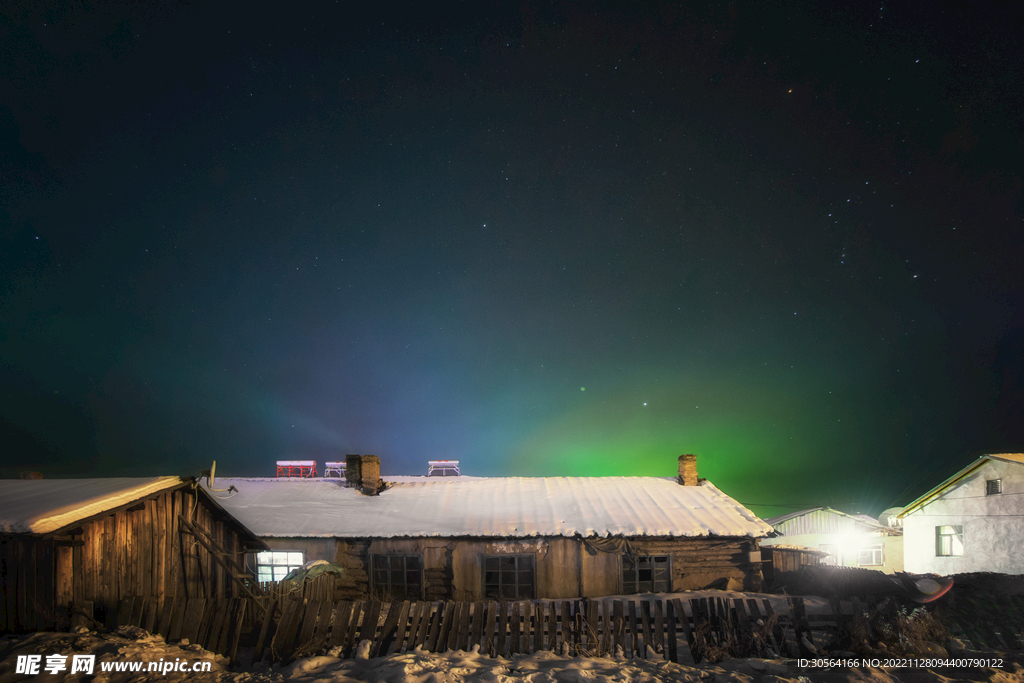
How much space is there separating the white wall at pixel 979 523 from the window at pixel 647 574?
16577 mm

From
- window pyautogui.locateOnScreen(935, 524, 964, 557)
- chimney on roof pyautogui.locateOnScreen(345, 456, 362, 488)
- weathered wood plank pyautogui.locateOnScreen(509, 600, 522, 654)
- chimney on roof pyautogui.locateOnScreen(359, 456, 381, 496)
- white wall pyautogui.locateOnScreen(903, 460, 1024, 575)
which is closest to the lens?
weathered wood plank pyautogui.locateOnScreen(509, 600, 522, 654)

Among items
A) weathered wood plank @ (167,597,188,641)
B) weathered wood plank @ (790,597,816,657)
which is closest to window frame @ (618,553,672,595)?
weathered wood plank @ (790,597,816,657)

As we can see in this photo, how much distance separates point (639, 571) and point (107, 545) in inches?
600

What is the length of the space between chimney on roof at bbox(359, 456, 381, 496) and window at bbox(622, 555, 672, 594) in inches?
403

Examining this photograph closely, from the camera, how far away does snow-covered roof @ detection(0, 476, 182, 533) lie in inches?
373

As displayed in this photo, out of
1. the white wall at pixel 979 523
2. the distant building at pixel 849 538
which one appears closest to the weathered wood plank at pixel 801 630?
the white wall at pixel 979 523

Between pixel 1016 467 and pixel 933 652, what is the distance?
20024 mm

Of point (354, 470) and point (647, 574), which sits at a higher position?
point (354, 470)

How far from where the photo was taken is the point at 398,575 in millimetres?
18391

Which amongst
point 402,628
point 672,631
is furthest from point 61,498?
point 672,631

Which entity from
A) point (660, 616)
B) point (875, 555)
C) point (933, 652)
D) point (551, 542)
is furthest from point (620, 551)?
point (875, 555)

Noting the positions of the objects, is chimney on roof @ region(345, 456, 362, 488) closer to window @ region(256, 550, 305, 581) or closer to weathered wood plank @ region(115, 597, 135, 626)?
window @ region(256, 550, 305, 581)

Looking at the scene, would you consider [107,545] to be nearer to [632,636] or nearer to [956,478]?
[632,636]

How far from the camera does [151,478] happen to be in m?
12.3
